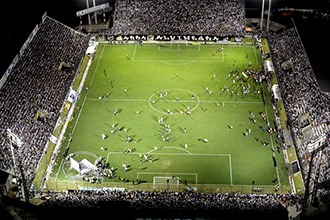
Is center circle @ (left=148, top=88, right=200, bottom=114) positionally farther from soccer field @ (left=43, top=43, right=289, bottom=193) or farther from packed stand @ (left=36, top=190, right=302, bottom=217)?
packed stand @ (left=36, top=190, right=302, bottom=217)

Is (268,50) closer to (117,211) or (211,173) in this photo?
(211,173)

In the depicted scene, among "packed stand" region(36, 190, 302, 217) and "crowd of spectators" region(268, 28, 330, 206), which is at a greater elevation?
"crowd of spectators" region(268, 28, 330, 206)

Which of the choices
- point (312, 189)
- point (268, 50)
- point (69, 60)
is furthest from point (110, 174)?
point (268, 50)

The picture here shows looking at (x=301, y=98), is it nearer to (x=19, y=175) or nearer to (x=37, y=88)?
(x=37, y=88)

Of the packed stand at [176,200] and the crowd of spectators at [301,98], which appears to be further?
the crowd of spectators at [301,98]

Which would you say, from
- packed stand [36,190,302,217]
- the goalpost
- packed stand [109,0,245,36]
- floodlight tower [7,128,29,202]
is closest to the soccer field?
the goalpost

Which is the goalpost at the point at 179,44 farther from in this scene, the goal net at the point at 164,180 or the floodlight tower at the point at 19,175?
the floodlight tower at the point at 19,175

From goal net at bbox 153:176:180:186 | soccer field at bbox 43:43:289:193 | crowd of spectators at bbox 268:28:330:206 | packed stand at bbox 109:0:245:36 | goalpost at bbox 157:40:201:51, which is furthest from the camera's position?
packed stand at bbox 109:0:245:36

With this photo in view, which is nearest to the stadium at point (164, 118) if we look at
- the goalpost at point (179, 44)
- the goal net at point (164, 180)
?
the goal net at point (164, 180)
